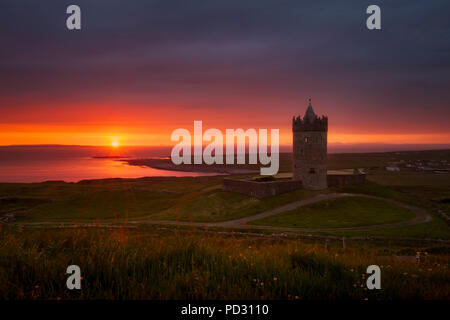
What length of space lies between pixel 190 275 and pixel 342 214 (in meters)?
31.9

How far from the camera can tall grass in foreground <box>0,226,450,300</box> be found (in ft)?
12.9

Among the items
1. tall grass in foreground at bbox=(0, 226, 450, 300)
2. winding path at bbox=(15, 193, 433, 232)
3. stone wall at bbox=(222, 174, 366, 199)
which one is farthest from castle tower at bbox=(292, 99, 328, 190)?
tall grass in foreground at bbox=(0, 226, 450, 300)

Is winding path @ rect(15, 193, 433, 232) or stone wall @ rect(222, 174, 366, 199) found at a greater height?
stone wall @ rect(222, 174, 366, 199)

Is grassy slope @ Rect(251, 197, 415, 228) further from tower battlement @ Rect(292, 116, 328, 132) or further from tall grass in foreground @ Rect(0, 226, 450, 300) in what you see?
tall grass in foreground @ Rect(0, 226, 450, 300)

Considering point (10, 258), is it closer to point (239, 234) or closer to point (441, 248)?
point (239, 234)

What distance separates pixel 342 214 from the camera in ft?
107

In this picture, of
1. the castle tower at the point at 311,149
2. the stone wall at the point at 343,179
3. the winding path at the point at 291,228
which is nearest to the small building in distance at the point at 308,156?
the castle tower at the point at 311,149

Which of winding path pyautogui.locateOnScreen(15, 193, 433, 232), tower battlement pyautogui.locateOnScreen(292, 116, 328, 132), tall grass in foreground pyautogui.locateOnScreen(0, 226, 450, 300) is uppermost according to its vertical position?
tower battlement pyautogui.locateOnScreen(292, 116, 328, 132)

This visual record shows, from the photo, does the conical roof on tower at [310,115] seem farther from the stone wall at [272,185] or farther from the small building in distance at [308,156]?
the stone wall at [272,185]

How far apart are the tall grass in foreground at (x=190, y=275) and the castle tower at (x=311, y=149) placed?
37777 millimetres

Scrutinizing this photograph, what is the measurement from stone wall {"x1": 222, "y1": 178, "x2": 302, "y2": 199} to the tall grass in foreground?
1323 inches
